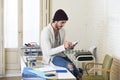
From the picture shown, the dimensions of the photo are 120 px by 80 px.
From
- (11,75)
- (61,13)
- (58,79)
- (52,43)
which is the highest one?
(61,13)

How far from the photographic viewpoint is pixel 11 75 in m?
5.93

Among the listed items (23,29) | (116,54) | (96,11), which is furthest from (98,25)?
(23,29)

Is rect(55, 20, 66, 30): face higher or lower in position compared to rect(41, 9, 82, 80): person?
higher

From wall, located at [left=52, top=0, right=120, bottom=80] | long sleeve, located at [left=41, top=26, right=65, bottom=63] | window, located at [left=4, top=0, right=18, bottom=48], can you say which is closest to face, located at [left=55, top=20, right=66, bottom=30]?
long sleeve, located at [left=41, top=26, right=65, bottom=63]

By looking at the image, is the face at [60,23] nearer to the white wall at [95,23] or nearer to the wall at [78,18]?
the white wall at [95,23]

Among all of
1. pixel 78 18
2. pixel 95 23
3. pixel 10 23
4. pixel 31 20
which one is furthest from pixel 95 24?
pixel 10 23

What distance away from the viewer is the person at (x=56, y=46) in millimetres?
3536

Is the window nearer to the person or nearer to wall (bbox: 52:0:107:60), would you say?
wall (bbox: 52:0:107:60)

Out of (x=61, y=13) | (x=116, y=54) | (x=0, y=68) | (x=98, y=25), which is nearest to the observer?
(x=61, y=13)

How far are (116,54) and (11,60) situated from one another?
282cm

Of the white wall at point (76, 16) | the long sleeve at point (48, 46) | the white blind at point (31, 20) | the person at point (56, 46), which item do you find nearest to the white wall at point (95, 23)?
the white wall at point (76, 16)

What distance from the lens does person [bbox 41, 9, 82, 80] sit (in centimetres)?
354

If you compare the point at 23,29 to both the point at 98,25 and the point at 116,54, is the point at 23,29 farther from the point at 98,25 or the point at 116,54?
the point at 116,54

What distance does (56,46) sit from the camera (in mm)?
3852
